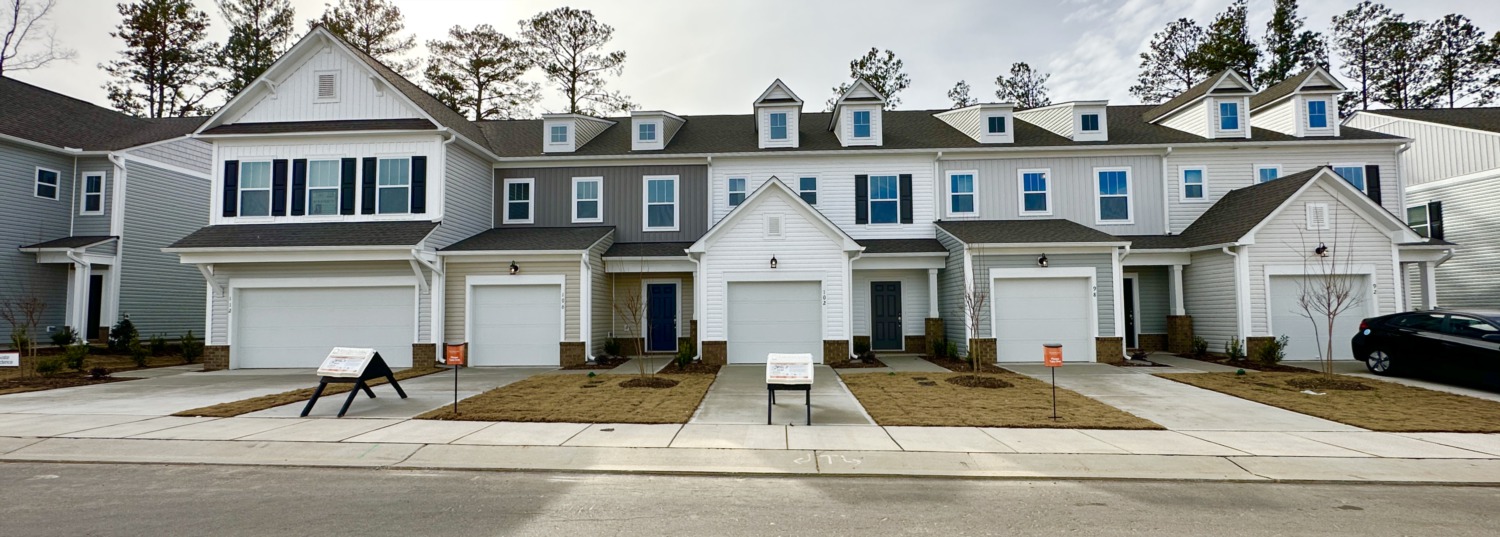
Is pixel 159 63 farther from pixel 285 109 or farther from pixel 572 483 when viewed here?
pixel 572 483

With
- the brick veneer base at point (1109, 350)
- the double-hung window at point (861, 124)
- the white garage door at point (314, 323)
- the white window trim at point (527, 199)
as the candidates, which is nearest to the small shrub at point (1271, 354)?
the brick veneer base at point (1109, 350)

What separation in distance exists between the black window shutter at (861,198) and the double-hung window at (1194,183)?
29.5 ft

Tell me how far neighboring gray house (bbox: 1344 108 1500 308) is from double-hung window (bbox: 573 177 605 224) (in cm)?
2283

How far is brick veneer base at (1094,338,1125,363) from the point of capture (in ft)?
52.2

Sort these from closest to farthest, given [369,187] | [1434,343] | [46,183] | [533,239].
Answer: [1434,343] → [369,187] → [533,239] → [46,183]

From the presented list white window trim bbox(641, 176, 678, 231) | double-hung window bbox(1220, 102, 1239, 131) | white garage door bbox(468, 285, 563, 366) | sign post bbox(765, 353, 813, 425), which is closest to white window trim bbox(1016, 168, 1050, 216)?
double-hung window bbox(1220, 102, 1239, 131)

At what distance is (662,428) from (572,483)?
2353mm

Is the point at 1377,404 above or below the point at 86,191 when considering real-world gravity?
below

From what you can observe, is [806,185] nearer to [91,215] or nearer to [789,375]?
[789,375]

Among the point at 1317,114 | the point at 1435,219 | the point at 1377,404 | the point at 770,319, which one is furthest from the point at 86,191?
the point at 1435,219

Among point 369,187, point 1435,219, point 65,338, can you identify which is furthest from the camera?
point 1435,219

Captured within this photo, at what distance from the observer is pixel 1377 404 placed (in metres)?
10.3

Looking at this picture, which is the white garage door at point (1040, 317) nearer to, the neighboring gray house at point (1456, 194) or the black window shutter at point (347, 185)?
the neighboring gray house at point (1456, 194)

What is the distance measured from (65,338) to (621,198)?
53.4ft
